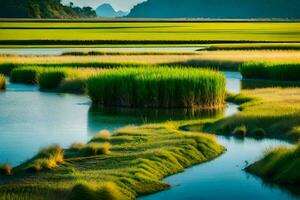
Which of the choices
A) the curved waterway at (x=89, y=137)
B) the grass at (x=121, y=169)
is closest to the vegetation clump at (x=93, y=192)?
the grass at (x=121, y=169)

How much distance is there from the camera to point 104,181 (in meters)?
18.4

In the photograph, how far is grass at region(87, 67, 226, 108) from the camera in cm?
3597

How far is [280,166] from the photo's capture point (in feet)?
67.8

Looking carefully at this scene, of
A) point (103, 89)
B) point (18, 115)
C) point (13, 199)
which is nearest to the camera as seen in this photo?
point (13, 199)

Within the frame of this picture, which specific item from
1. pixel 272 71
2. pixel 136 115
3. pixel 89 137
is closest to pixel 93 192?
pixel 89 137

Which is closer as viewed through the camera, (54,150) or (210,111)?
(54,150)

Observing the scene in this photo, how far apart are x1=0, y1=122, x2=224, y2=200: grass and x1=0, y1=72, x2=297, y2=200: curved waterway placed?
1.54 feet

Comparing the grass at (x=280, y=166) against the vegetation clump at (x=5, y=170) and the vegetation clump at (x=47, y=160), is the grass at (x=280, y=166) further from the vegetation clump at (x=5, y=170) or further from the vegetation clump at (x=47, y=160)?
the vegetation clump at (x=5, y=170)

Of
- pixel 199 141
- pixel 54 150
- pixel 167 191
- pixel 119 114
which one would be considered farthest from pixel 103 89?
pixel 167 191

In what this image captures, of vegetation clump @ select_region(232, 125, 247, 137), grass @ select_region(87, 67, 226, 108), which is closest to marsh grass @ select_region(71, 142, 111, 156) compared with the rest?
vegetation clump @ select_region(232, 125, 247, 137)

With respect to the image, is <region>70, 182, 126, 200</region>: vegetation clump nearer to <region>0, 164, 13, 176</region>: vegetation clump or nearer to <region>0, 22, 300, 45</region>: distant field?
<region>0, 164, 13, 176</region>: vegetation clump

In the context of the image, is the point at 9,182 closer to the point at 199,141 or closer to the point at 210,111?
the point at 199,141

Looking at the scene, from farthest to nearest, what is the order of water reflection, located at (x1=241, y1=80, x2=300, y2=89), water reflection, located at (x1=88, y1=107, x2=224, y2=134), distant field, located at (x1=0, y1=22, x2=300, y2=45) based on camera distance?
distant field, located at (x1=0, y1=22, x2=300, y2=45), water reflection, located at (x1=241, y1=80, x2=300, y2=89), water reflection, located at (x1=88, y1=107, x2=224, y2=134)

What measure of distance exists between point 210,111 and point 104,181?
16969 mm
